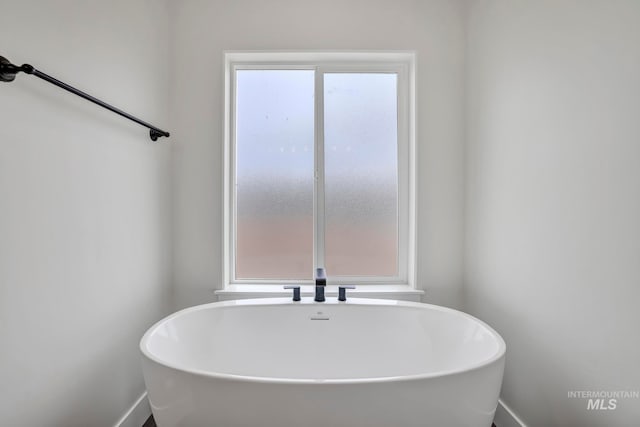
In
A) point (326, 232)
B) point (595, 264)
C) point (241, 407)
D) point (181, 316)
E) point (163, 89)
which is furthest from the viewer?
point (326, 232)

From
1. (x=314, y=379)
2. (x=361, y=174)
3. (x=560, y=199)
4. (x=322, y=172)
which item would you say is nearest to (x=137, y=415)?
(x=314, y=379)

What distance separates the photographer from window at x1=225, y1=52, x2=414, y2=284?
2.07 m

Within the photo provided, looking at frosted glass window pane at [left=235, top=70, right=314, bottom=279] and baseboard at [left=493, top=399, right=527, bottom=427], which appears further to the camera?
frosted glass window pane at [left=235, top=70, right=314, bottom=279]

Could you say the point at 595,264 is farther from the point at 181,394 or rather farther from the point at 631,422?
the point at 181,394

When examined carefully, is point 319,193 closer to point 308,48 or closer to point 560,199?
point 308,48

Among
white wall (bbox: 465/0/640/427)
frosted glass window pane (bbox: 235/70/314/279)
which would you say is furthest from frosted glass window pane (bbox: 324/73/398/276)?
white wall (bbox: 465/0/640/427)

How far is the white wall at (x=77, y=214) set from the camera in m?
0.95

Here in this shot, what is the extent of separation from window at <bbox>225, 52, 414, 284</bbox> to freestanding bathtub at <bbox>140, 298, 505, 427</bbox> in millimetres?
407

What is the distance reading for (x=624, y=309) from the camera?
0.98 m

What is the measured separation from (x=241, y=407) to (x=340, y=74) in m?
A: 1.97

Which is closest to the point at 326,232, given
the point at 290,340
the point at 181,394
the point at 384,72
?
the point at 290,340

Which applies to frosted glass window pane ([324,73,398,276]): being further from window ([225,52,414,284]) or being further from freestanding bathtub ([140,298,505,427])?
freestanding bathtub ([140,298,505,427])

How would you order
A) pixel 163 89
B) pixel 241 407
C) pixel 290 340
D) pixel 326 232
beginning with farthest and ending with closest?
pixel 326 232 → pixel 163 89 → pixel 290 340 → pixel 241 407

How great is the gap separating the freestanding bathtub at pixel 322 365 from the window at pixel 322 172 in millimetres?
407
